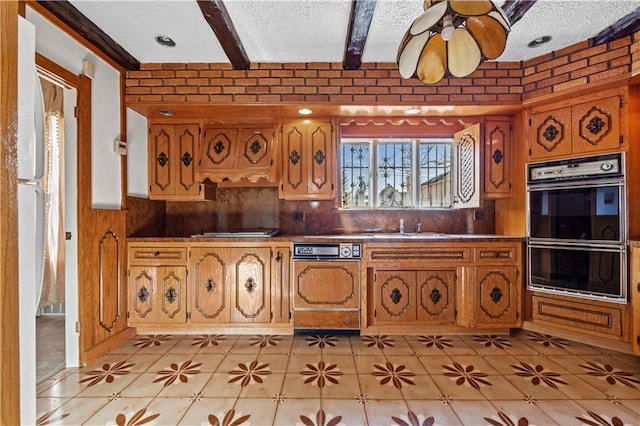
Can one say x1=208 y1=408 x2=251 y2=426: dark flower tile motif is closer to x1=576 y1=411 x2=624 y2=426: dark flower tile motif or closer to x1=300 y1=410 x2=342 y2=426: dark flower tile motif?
x1=300 y1=410 x2=342 y2=426: dark flower tile motif

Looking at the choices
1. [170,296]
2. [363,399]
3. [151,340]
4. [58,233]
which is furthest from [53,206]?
[363,399]

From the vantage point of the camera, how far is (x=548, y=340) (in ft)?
8.85

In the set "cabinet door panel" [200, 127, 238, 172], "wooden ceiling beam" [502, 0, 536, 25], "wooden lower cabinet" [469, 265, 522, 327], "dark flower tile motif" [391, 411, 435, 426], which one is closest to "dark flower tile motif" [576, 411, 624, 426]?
"dark flower tile motif" [391, 411, 435, 426]

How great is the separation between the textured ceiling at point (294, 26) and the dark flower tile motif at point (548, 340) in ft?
8.26

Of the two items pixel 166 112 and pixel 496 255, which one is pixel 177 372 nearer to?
pixel 166 112

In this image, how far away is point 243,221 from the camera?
343cm

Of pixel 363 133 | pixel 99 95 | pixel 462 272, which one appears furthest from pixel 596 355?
pixel 99 95

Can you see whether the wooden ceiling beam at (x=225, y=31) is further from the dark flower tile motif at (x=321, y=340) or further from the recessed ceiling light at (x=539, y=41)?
the dark flower tile motif at (x=321, y=340)

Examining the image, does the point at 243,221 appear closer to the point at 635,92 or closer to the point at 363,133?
the point at 363,133

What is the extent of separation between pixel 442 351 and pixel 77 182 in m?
3.16

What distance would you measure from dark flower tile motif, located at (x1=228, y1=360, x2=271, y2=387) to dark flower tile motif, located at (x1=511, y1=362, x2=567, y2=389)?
180cm

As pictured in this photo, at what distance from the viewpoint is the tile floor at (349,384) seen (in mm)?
1703

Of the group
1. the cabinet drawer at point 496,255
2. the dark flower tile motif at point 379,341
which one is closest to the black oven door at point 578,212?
the cabinet drawer at point 496,255

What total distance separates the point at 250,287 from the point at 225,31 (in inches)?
82.5
